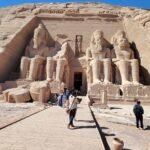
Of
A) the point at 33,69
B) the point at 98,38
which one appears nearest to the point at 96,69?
the point at 98,38

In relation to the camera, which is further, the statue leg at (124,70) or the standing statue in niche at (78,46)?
the standing statue in niche at (78,46)

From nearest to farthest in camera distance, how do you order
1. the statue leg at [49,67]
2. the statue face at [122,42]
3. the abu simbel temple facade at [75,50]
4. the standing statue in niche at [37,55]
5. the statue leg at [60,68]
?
1. the abu simbel temple facade at [75,50]
2. the statue leg at [60,68]
3. the statue leg at [49,67]
4. the standing statue in niche at [37,55]
5. the statue face at [122,42]

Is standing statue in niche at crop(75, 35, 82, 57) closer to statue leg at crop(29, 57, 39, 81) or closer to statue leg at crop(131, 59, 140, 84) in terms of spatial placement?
statue leg at crop(29, 57, 39, 81)

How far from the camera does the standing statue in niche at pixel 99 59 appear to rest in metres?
16.7

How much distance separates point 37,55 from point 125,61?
6.06 metres

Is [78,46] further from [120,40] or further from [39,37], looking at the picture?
[120,40]

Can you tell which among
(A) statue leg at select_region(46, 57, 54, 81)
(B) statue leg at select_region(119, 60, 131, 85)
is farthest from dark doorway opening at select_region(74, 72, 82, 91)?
(B) statue leg at select_region(119, 60, 131, 85)

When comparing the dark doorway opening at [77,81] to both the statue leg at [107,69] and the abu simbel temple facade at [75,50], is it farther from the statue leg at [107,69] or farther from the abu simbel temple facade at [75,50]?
the statue leg at [107,69]

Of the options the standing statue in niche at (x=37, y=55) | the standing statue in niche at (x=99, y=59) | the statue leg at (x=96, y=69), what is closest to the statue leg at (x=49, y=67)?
the standing statue in niche at (x=37, y=55)

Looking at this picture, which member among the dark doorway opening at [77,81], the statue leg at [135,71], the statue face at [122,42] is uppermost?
the statue face at [122,42]

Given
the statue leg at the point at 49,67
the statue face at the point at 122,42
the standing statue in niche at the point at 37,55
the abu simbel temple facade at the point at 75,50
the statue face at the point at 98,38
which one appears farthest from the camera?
the statue face at the point at 98,38

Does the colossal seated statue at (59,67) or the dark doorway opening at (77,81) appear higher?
the colossal seated statue at (59,67)

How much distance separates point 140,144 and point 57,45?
14847mm

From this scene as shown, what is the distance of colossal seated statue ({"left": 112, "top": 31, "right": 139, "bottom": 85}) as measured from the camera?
16484 mm
